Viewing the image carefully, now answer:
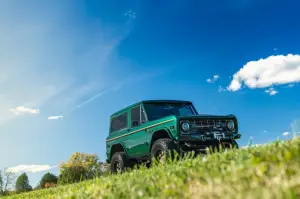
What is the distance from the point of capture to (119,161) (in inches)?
454

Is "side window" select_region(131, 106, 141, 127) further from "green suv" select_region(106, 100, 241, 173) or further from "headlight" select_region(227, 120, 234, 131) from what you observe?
"headlight" select_region(227, 120, 234, 131)

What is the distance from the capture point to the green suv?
8.93 meters

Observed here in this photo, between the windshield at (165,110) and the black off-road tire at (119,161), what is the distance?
2119mm

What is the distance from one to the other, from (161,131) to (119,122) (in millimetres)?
2747

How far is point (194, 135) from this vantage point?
8.98 meters

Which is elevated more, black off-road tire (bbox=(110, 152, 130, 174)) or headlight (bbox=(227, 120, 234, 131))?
headlight (bbox=(227, 120, 234, 131))

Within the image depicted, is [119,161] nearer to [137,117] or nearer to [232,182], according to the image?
[137,117]

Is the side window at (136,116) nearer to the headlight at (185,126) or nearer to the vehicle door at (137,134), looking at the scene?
the vehicle door at (137,134)

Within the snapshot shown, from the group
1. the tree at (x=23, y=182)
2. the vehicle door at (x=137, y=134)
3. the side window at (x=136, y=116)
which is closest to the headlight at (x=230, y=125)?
the vehicle door at (x=137, y=134)

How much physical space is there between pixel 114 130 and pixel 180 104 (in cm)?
282

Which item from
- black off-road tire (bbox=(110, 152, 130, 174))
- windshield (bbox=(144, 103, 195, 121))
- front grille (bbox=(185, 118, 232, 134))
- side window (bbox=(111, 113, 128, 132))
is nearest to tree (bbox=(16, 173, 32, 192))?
black off-road tire (bbox=(110, 152, 130, 174))

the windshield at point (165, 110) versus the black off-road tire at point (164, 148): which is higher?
the windshield at point (165, 110)

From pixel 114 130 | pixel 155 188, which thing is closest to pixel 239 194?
pixel 155 188

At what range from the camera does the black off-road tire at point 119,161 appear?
11.4 metres
